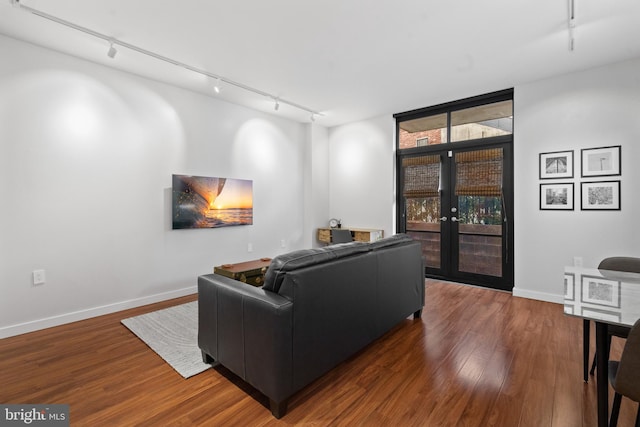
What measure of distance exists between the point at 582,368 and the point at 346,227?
13.4 feet

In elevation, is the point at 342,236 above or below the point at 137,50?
below

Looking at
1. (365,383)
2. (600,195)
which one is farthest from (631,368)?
(600,195)

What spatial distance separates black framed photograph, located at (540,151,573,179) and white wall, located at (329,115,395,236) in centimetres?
219

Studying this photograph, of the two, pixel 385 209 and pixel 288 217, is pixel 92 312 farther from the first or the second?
pixel 385 209

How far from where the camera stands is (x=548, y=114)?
384 cm

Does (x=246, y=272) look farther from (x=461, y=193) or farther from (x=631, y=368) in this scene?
(x=461, y=193)

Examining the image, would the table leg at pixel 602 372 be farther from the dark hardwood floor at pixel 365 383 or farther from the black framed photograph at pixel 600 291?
the dark hardwood floor at pixel 365 383

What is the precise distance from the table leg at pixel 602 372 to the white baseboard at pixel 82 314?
424 centimetres

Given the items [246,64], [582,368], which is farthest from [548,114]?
[246,64]

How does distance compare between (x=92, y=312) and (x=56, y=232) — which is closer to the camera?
(x=56, y=232)

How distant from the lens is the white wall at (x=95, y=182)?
2.88 m

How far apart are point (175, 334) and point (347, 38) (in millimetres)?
3352

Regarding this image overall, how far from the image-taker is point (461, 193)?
15.3 ft

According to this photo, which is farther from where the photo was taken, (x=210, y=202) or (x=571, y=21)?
(x=210, y=202)
